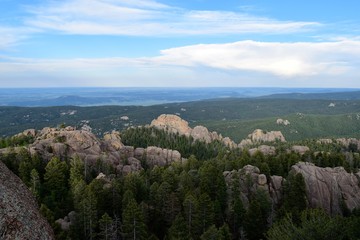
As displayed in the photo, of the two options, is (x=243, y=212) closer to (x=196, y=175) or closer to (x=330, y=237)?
(x=196, y=175)

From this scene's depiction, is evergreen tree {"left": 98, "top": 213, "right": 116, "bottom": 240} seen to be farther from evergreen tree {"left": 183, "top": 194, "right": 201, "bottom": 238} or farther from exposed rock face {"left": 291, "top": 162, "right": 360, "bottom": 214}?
exposed rock face {"left": 291, "top": 162, "right": 360, "bottom": 214}

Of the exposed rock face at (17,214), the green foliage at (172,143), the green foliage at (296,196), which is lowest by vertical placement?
the green foliage at (172,143)

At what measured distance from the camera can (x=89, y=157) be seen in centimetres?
10162

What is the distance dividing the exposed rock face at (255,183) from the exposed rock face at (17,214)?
2664 inches

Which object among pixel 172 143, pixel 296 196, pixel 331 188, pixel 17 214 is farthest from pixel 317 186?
pixel 172 143

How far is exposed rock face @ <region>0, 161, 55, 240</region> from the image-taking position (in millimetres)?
10977

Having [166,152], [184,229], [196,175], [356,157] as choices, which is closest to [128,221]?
[184,229]

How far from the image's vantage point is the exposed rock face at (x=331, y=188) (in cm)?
8238

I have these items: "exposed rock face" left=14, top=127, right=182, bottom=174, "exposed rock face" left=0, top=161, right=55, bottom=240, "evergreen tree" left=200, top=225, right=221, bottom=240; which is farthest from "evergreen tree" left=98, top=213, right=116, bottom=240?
"exposed rock face" left=14, top=127, right=182, bottom=174

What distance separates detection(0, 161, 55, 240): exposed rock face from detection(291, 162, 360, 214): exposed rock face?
259 feet

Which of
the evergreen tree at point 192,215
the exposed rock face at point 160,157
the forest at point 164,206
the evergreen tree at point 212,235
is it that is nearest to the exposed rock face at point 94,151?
the exposed rock face at point 160,157

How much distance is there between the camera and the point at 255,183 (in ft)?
268

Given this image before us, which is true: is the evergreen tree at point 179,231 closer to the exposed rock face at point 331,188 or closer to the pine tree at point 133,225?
the pine tree at point 133,225

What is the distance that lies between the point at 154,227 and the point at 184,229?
507 inches
